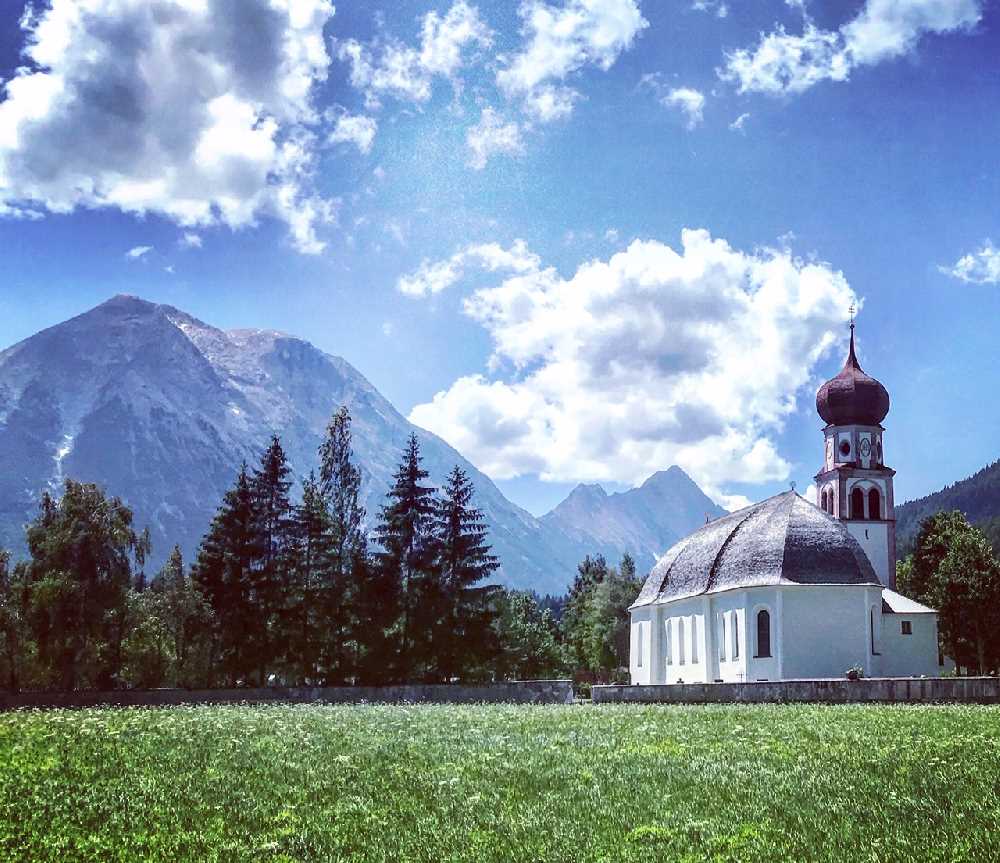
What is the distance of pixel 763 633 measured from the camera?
52.2 m

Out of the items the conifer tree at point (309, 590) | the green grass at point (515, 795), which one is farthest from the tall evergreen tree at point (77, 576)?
the green grass at point (515, 795)

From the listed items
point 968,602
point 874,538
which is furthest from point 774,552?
point 968,602

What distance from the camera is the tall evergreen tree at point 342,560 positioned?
200 ft

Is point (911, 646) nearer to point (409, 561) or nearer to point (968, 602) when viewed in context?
point (409, 561)

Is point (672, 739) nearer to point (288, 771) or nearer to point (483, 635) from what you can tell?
point (288, 771)

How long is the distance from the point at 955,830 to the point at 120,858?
358 inches

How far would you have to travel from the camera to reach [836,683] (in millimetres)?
36281

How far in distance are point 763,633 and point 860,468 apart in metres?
23.8

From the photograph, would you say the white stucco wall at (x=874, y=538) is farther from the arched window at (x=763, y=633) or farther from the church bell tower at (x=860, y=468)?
the arched window at (x=763, y=633)

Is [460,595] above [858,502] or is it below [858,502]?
below

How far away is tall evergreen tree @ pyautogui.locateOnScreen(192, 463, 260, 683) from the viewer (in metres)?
58.9

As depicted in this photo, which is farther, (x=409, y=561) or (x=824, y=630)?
(x=409, y=561)

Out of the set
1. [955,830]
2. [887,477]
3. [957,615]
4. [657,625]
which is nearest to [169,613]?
[657,625]

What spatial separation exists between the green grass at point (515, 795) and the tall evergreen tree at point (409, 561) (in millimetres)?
36825
